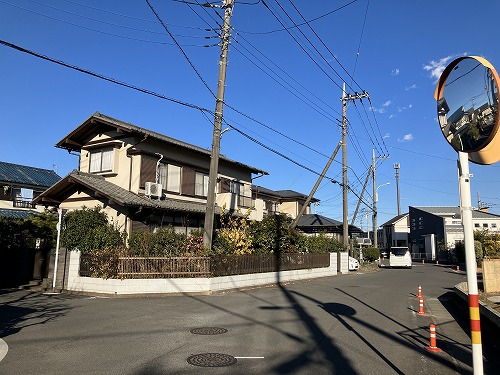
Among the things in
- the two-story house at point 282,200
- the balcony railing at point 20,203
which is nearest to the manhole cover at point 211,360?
the two-story house at point 282,200

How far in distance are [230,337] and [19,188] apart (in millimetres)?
34843

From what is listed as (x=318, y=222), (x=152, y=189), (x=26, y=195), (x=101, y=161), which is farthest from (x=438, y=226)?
(x=26, y=195)

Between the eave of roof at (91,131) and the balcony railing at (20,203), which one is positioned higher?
the eave of roof at (91,131)

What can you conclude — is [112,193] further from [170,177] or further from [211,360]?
[211,360]

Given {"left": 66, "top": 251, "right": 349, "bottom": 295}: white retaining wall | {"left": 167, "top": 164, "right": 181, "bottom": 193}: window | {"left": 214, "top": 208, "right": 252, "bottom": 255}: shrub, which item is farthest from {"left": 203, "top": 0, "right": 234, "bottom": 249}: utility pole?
{"left": 167, "top": 164, "right": 181, "bottom": 193}: window

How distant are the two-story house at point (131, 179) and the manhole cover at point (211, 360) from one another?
1153 cm

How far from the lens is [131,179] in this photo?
20000mm

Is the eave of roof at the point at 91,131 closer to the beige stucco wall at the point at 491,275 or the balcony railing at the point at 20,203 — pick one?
the beige stucco wall at the point at 491,275

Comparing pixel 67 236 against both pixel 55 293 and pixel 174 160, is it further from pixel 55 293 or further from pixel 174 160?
pixel 174 160

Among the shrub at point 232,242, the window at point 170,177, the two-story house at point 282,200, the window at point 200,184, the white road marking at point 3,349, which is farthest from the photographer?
the two-story house at point 282,200

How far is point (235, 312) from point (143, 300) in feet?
12.4

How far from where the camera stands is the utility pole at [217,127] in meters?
16.4

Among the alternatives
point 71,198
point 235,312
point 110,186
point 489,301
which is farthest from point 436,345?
point 71,198

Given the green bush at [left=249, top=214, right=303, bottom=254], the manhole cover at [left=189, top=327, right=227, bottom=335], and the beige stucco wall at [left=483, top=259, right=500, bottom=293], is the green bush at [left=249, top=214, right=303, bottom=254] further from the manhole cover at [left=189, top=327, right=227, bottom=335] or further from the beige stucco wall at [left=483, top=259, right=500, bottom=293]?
the manhole cover at [left=189, top=327, right=227, bottom=335]
